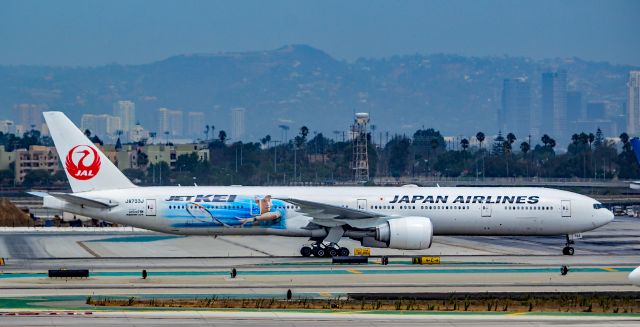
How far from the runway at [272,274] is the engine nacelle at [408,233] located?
103 centimetres

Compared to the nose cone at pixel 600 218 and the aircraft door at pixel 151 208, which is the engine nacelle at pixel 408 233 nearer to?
the nose cone at pixel 600 218

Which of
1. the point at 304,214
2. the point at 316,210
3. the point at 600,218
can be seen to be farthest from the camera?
the point at 600,218

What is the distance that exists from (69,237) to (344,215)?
1078 inches

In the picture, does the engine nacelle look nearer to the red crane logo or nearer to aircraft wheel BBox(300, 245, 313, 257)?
aircraft wheel BBox(300, 245, 313, 257)

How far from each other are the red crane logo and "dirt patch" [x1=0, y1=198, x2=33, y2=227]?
39113mm

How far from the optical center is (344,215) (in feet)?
197

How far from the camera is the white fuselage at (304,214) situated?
61438 millimetres

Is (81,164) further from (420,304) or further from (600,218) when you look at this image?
(600,218)

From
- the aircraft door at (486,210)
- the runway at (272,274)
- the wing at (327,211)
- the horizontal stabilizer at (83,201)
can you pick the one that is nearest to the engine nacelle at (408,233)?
the runway at (272,274)

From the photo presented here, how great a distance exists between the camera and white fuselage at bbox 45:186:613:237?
61.4 metres

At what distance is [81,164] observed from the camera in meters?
63.4

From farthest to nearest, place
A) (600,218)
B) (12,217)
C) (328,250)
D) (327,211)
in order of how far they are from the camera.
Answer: (12,217) → (600,218) → (328,250) → (327,211)

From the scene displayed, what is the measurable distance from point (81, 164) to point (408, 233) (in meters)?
17.6

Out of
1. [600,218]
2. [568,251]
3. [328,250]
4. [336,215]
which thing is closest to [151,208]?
[328,250]
